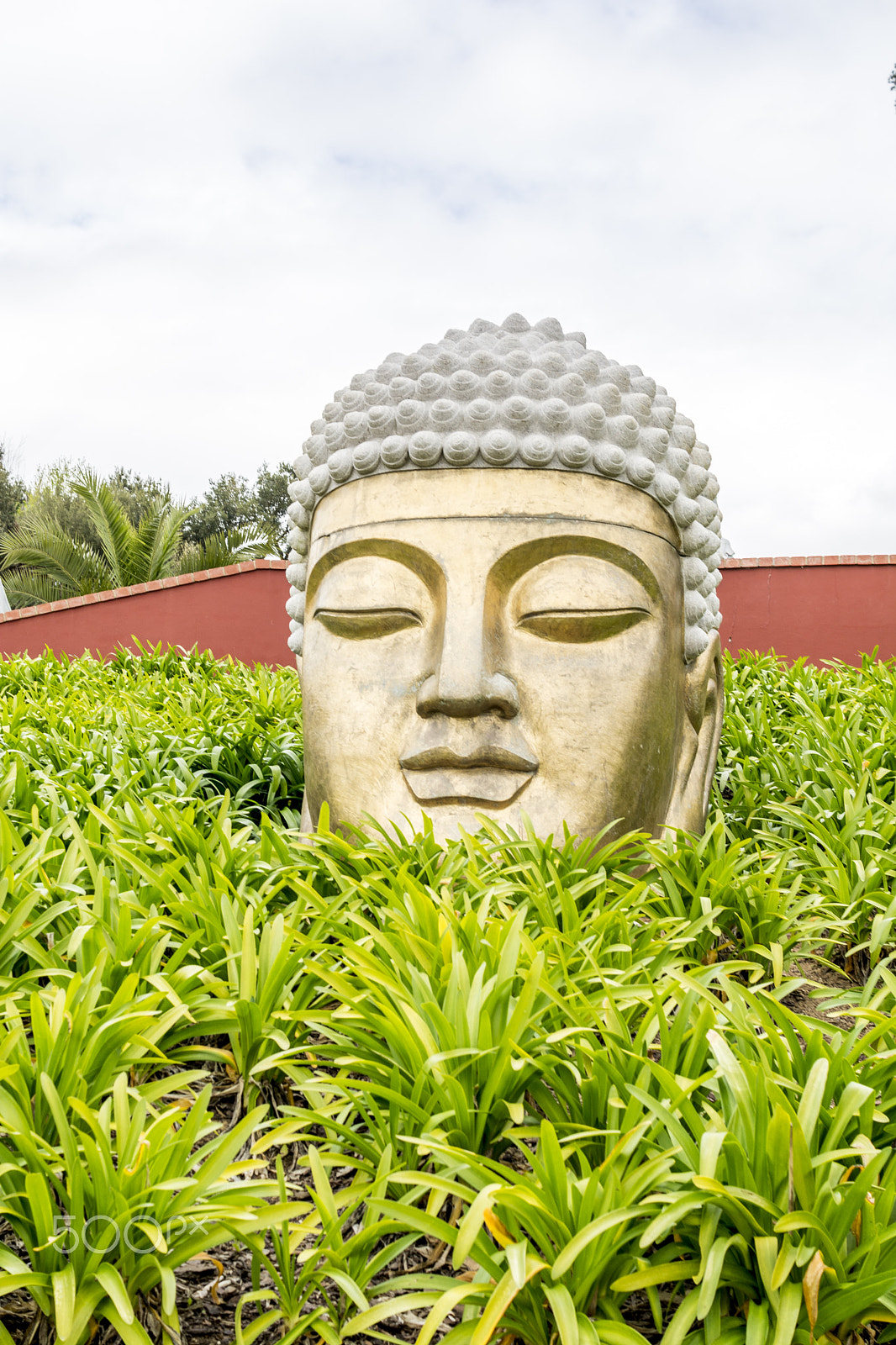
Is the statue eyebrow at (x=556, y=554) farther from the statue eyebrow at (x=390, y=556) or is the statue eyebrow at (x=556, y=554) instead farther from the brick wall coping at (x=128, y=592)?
the brick wall coping at (x=128, y=592)

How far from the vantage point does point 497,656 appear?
2852 mm

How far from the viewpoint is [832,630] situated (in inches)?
373

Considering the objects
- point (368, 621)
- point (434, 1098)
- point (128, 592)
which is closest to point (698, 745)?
point (368, 621)

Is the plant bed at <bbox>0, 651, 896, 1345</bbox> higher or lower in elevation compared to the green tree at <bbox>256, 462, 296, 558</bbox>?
lower

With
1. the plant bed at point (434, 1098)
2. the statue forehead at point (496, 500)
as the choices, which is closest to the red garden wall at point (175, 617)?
the statue forehead at point (496, 500)

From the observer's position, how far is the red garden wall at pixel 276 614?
9.39 metres

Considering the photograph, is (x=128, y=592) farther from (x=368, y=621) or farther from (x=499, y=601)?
(x=499, y=601)

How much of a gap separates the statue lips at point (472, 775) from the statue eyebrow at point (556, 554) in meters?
0.51

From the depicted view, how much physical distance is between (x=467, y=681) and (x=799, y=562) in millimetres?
7604

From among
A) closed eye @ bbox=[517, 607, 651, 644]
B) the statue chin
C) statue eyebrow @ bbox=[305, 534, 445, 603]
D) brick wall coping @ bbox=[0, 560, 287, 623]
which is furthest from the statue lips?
brick wall coping @ bbox=[0, 560, 287, 623]

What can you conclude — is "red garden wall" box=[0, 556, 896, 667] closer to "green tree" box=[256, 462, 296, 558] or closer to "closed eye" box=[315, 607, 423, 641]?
"closed eye" box=[315, 607, 423, 641]

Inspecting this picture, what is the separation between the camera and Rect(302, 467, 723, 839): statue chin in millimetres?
2842

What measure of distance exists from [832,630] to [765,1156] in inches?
348

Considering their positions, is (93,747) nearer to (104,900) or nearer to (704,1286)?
(104,900)
